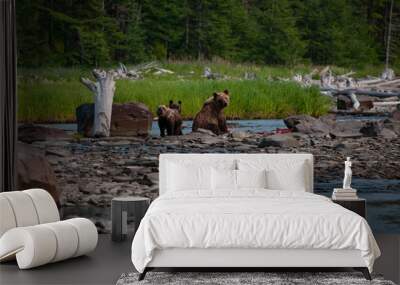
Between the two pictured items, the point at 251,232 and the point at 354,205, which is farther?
the point at 354,205

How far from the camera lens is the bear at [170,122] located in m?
8.95

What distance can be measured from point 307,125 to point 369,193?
1083 mm

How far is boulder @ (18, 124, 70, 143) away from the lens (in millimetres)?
8930

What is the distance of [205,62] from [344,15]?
180 centimetres

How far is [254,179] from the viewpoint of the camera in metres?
7.78

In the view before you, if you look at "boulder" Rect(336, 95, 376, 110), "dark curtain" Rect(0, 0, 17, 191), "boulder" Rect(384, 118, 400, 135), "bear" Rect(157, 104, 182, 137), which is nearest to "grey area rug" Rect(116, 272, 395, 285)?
"dark curtain" Rect(0, 0, 17, 191)

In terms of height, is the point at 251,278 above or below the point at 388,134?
below

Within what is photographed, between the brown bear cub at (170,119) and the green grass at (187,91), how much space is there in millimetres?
77

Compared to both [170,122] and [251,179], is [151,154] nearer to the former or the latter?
[170,122]

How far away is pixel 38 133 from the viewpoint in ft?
29.3

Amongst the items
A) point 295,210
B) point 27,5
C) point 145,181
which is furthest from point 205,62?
point 295,210

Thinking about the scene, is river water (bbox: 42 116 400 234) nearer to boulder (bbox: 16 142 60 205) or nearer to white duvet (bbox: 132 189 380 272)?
boulder (bbox: 16 142 60 205)

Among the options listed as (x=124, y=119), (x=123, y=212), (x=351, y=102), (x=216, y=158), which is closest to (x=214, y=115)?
(x=216, y=158)

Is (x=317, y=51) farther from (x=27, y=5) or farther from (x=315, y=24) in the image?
(x=27, y=5)
